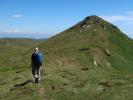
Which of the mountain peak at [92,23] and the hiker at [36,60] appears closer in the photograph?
the hiker at [36,60]

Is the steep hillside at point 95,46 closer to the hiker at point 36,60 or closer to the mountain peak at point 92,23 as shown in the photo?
the mountain peak at point 92,23

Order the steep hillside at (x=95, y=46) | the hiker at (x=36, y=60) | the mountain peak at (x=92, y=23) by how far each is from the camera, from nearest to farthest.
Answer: the hiker at (x=36, y=60) < the steep hillside at (x=95, y=46) < the mountain peak at (x=92, y=23)

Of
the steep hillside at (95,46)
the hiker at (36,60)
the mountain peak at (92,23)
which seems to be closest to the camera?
the hiker at (36,60)

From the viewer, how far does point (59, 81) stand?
123ft

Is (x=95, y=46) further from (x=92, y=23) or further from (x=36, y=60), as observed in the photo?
(x=36, y=60)

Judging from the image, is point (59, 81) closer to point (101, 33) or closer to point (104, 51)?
point (104, 51)

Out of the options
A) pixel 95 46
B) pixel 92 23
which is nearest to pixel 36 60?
pixel 95 46

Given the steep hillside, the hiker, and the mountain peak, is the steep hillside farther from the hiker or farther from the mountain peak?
the hiker

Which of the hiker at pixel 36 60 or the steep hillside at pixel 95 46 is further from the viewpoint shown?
the steep hillside at pixel 95 46

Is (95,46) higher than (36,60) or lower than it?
lower

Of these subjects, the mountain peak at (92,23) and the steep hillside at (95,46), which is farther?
the mountain peak at (92,23)

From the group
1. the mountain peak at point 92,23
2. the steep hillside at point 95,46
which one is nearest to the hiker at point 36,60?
the steep hillside at point 95,46

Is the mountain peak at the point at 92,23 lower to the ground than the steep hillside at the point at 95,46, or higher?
higher

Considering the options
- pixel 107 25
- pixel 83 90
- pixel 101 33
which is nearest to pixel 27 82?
pixel 83 90
